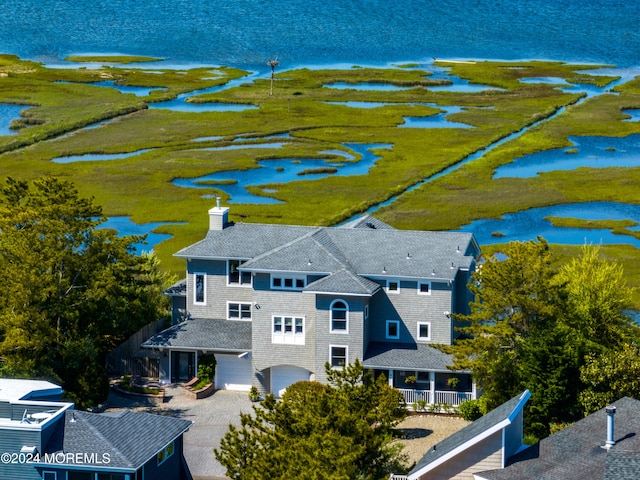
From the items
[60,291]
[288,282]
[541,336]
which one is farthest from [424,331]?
[60,291]

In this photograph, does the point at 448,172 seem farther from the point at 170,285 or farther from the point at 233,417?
the point at 233,417

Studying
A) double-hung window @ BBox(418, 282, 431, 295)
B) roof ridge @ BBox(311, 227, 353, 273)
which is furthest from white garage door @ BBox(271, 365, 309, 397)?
double-hung window @ BBox(418, 282, 431, 295)

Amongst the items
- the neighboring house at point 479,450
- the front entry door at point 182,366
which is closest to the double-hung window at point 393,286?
the front entry door at point 182,366

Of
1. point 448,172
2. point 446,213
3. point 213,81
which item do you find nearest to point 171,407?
point 446,213

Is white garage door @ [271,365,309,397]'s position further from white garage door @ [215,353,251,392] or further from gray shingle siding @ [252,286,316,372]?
white garage door @ [215,353,251,392]

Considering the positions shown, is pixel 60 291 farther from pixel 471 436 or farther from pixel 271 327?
pixel 471 436

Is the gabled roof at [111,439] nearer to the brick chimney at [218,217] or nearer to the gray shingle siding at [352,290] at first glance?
the gray shingle siding at [352,290]
